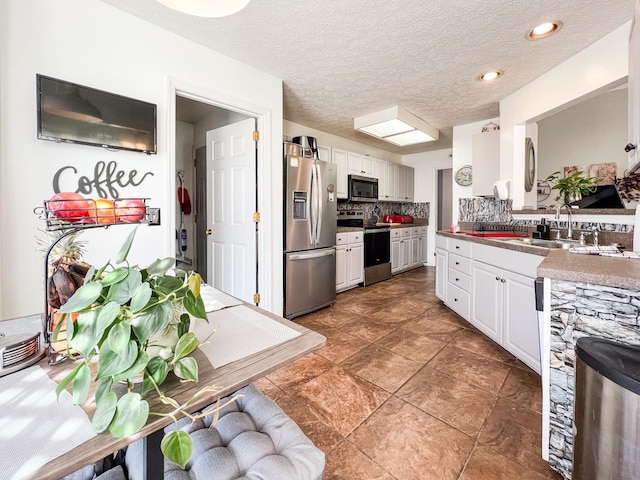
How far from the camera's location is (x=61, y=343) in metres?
0.69

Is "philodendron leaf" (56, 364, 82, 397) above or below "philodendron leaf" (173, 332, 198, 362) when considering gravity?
below

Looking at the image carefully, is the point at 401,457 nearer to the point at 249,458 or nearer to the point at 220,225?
the point at 249,458

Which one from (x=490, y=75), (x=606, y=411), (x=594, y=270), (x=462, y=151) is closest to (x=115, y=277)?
(x=606, y=411)

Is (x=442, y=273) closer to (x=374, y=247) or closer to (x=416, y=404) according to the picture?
(x=374, y=247)

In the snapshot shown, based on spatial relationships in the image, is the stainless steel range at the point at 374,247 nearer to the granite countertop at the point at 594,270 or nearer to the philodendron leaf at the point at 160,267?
the granite countertop at the point at 594,270

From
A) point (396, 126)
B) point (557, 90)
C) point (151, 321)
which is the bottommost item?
point (151, 321)

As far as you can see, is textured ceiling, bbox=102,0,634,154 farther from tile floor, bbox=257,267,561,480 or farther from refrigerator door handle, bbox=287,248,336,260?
tile floor, bbox=257,267,561,480

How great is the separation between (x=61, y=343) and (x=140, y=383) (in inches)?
11.0

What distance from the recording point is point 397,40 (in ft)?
7.14

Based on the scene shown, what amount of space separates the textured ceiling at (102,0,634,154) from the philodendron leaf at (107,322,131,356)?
2.09m

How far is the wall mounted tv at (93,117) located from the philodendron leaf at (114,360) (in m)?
1.78

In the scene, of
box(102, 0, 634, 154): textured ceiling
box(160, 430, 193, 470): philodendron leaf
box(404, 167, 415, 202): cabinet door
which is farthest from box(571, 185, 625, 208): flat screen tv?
box(404, 167, 415, 202): cabinet door

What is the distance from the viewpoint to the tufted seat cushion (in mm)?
718

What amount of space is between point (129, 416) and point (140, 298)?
7.3 inches
